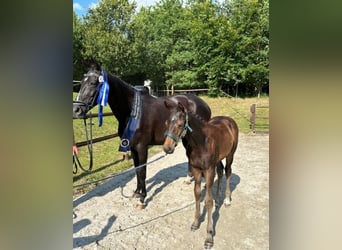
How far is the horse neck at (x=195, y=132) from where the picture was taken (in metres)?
1.46

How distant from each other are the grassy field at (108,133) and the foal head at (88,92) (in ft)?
0.34

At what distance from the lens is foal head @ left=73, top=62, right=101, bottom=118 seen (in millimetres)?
1524

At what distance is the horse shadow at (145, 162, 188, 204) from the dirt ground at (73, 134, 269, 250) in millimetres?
26

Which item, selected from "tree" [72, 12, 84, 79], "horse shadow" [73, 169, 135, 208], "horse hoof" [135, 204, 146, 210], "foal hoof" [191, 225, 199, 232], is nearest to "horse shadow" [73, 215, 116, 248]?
"horse shadow" [73, 169, 135, 208]

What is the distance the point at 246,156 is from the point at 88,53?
148 centimetres

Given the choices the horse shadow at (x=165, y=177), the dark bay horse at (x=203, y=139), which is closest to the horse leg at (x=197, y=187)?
the dark bay horse at (x=203, y=139)

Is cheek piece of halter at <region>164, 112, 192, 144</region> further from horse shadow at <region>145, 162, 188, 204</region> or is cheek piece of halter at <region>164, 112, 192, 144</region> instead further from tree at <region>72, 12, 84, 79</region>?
horse shadow at <region>145, 162, 188, 204</region>

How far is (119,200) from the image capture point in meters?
2.21

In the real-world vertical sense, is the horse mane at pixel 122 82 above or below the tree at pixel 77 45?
below

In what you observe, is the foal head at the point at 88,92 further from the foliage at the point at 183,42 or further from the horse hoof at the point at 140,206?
the horse hoof at the point at 140,206

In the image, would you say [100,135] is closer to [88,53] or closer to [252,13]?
[88,53]

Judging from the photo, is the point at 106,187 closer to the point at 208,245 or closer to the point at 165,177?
the point at 165,177

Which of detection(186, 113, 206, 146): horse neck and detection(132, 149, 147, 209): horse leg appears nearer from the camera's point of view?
detection(186, 113, 206, 146): horse neck
